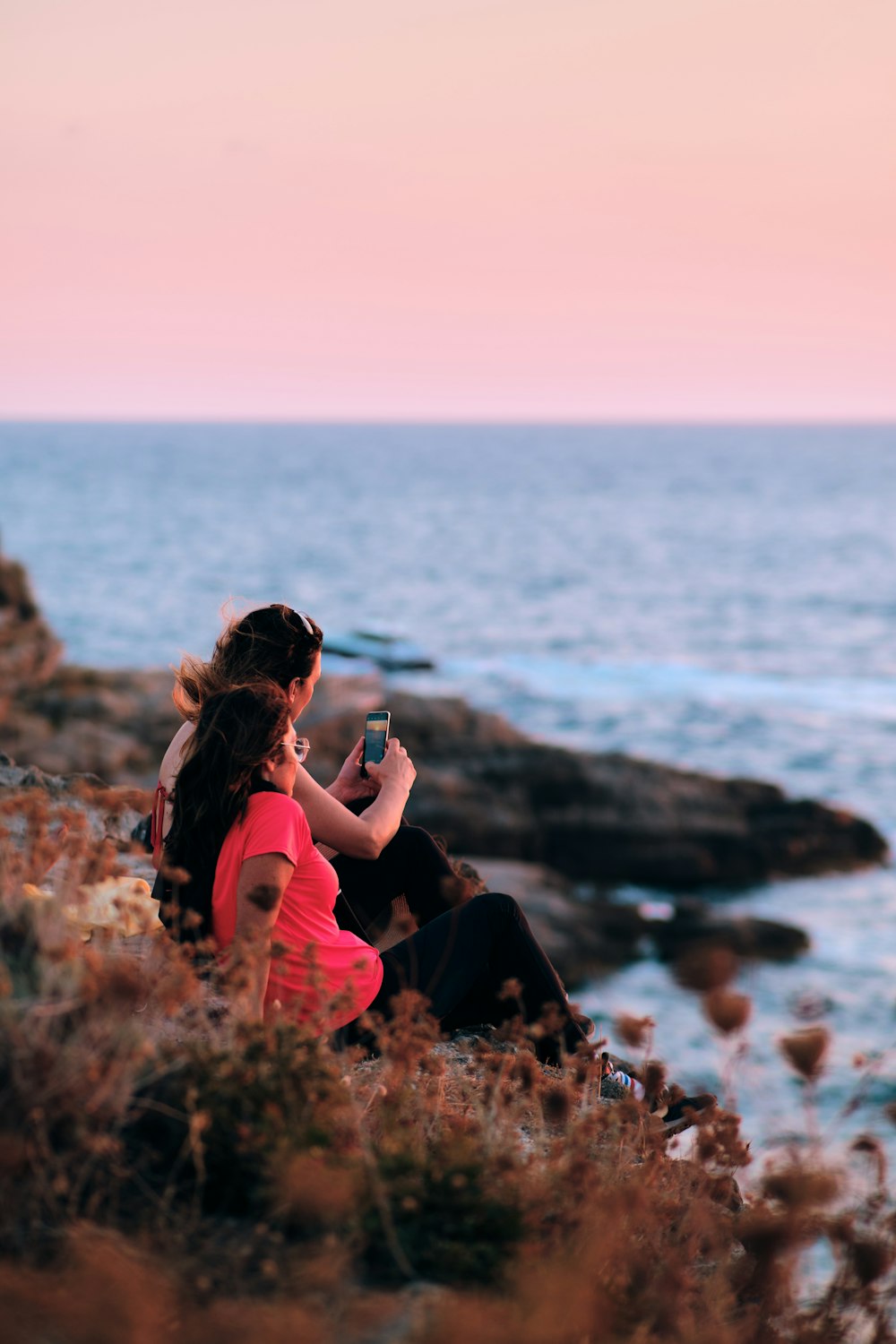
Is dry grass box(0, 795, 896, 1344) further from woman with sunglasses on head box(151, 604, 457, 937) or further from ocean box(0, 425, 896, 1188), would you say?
woman with sunglasses on head box(151, 604, 457, 937)

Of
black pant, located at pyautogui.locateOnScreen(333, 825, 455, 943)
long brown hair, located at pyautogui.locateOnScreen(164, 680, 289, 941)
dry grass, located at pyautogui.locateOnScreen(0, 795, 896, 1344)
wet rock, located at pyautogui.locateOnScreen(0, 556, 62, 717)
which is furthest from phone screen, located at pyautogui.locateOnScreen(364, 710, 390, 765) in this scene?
wet rock, located at pyautogui.locateOnScreen(0, 556, 62, 717)

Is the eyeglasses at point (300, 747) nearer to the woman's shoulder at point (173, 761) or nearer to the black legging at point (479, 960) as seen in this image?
the woman's shoulder at point (173, 761)

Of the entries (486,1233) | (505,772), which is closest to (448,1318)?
(486,1233)

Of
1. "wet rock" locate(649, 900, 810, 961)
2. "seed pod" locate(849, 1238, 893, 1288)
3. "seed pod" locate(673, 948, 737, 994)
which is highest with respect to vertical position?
"seed pod" locate(673, 948, 737, 994)

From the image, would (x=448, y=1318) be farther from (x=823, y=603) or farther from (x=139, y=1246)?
(x=823, y=603)

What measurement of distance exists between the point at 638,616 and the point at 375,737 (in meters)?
42.5

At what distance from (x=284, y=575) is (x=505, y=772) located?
129 ft

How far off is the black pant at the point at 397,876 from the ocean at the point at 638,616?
132 centimetres

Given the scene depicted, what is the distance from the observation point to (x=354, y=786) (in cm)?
515

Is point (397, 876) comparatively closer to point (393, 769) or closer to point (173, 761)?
point (393, 769)

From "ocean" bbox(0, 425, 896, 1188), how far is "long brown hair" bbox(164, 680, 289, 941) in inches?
64.6

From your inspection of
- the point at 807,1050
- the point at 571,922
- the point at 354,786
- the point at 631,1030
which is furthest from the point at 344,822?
the point at 571,922

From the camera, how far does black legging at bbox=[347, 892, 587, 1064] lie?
14.8 ft

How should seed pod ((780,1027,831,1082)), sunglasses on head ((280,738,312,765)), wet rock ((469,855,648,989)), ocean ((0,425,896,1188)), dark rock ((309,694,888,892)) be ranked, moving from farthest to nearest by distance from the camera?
dark rock ((309,694,888,892)) < wet rock ((469,855,648,989)) < ocean ((0,425,896,1188)) < sunglasses on head ((280,738,312,765)) < seed pod ((780,1027,831,1082))
